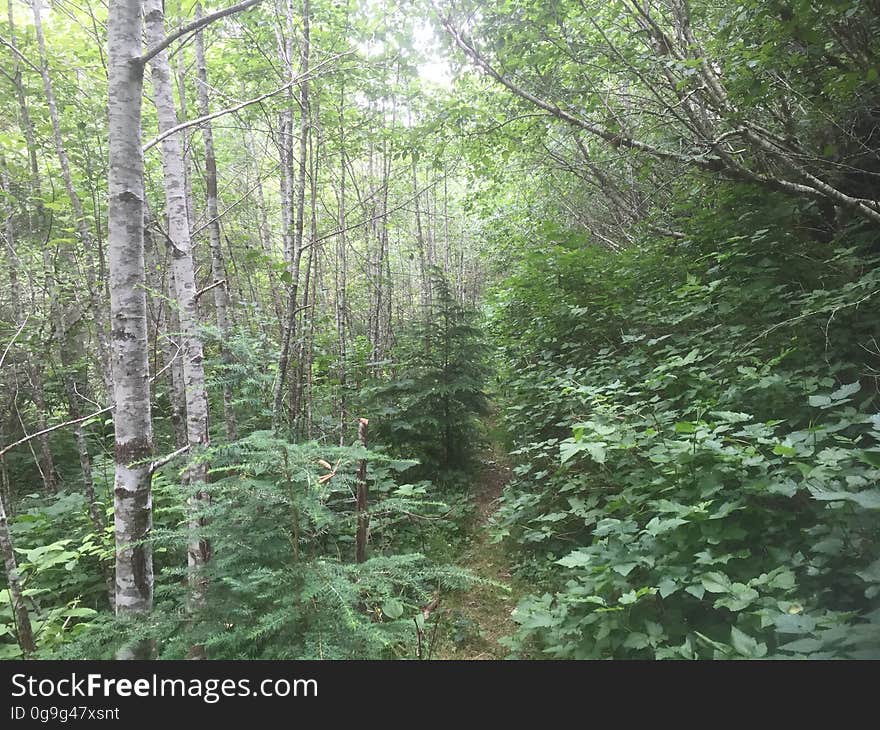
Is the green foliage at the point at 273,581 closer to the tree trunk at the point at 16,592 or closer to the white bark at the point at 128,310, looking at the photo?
the white bark at the point at 128,310

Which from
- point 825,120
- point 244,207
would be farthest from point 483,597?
point 244,207

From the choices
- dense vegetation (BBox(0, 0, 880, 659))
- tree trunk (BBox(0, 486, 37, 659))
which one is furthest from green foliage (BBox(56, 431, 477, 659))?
tree trunk (BBox(0, 486, 37, 659))

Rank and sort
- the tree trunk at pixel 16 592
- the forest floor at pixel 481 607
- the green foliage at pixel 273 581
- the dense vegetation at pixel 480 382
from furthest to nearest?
the forest floor at pixel 481 607, the tree trunk at pixel 16 592, the dense vegetation at pixel 480 382, the green foliage at pixel 273 581

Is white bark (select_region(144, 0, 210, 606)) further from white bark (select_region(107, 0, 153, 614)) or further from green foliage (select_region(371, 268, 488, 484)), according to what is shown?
Answer: green foliage (select_region(371, 268, 488, 484))

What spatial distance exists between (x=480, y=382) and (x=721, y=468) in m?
4.01

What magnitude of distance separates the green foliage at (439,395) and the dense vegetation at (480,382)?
55mm

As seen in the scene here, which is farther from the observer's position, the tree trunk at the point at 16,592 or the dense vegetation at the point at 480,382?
Result: the tree trunk at the point at 16,592

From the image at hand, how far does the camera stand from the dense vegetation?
7.62 ft

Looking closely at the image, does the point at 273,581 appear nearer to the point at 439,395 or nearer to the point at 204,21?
the point at 204,21

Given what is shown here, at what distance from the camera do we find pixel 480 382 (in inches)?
251

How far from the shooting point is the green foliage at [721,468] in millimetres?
1961

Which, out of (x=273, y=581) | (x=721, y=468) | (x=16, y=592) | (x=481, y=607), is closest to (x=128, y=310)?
(x=273, y=581)

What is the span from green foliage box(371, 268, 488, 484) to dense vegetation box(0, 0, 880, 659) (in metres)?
0.05

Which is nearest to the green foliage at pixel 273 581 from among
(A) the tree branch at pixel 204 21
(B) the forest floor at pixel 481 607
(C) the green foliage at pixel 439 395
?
(B) the forest floor at pixel 481 607
